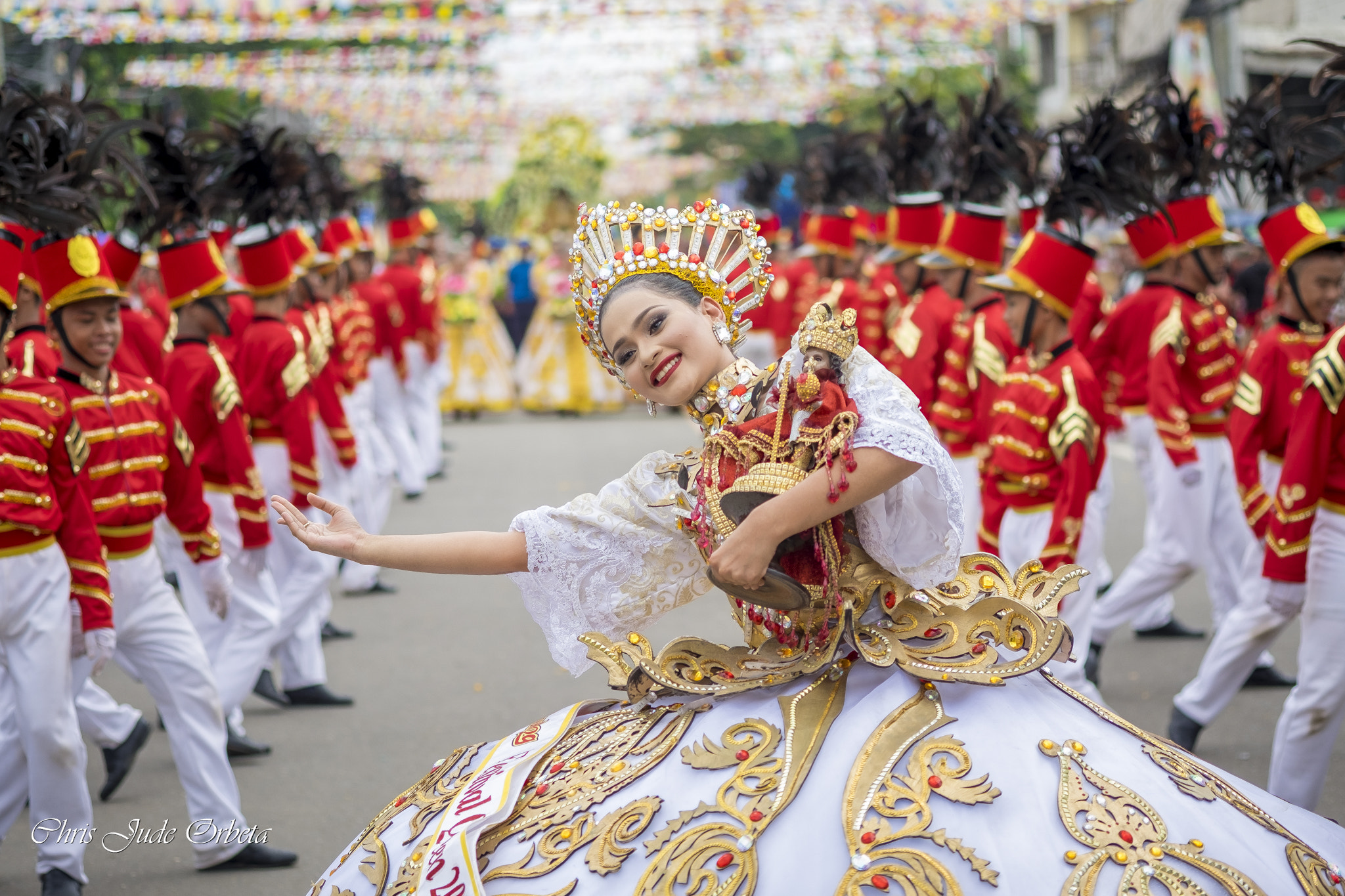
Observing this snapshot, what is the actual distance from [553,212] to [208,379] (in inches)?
633

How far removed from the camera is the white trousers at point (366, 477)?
27.2ft

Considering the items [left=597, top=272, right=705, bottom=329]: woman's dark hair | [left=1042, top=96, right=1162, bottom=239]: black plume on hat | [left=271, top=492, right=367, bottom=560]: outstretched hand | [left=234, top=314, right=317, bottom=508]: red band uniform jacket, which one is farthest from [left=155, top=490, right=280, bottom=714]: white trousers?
[left=1042, top=96, right=1162, bottom=239]: black plume on hat

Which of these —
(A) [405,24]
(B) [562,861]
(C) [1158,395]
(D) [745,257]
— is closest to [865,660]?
(B) [562,861]

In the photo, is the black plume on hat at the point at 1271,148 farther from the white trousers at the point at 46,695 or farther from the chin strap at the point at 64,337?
the white trousers at the point at 46,695

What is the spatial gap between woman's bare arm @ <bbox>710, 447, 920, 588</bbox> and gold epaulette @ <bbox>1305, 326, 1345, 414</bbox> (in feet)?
6.95

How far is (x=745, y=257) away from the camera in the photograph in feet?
9.06

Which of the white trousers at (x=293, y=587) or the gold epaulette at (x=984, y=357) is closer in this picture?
the gold epaulette at (x=984, y=357)

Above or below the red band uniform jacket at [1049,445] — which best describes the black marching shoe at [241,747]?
below

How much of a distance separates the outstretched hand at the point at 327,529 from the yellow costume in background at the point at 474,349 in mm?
14820

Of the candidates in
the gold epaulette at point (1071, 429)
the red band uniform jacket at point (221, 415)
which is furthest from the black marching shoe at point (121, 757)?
the gold epaulette at point (1071, 429)

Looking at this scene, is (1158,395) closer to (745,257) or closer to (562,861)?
(745,257)

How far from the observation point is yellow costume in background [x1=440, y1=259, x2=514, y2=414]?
17359 mm

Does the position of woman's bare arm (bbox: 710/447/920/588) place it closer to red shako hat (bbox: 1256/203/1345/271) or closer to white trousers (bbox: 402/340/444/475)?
red shako hat (bbox: 1256/203/1345/271)

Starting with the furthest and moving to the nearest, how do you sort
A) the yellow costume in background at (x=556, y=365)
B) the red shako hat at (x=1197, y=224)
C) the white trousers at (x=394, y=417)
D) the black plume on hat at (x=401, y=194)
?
the yellow costume in background at (x=556, y=365) < the black plume on hat at (x=401, y=194) < the white trousers at (x=394, y=417) < the red shako hat at (x=1197, y=224)
